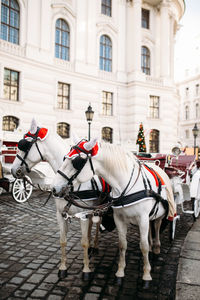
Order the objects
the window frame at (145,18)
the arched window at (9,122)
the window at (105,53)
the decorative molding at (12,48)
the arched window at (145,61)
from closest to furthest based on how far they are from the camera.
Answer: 1. the decorative molding at (12,48)
2. the arched window at (9,122)
3. the window at (105,53)
4. the arched window at (145,61)
5. the window frame at (145,18)

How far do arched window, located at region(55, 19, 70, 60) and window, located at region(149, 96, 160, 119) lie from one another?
9.49 m

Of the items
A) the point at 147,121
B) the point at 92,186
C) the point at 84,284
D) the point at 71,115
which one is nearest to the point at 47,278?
the point at 84,284

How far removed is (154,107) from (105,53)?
715 centimetres

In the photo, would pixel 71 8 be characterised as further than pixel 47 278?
Yes

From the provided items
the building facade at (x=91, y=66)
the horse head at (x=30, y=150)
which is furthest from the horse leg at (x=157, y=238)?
the building facade at (x=91, y=66)

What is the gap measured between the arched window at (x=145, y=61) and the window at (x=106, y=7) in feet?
16.3

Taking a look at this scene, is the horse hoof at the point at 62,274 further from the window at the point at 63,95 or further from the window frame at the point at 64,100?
the window at the point at 63,95

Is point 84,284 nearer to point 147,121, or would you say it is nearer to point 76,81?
point 76,81

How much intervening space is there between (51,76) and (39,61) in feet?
4.70

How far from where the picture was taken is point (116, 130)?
76.5 ft

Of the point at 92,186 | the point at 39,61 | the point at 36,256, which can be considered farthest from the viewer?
the point at 39,61

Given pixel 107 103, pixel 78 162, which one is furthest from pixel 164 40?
pixel 78 162

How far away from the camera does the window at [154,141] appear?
24672 mm

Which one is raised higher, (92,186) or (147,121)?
(147,121)
